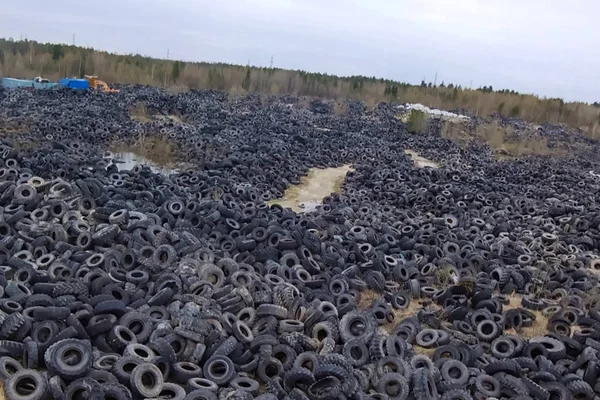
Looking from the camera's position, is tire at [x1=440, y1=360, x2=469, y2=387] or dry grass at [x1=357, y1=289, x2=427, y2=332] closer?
tire at [x1=440, y1=360, x2=469, y2=387]

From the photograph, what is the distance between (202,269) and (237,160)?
6.89 m

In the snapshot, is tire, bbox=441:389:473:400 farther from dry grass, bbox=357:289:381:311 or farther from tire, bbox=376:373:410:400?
dry grass, bbox=357:289:381:311

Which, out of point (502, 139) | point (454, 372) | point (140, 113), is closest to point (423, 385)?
point (454, 372)

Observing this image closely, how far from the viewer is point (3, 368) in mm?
3865

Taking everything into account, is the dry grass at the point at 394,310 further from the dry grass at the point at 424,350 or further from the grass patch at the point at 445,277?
the grass patch at the point at 445,277

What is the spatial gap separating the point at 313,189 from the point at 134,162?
4.67 metres

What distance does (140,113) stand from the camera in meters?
19.7

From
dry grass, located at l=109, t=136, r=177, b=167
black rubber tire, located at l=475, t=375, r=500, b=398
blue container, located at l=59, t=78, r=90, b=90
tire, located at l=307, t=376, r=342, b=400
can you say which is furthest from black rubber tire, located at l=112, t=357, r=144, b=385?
blue container, located at l=59, t=78, r=90, b=90

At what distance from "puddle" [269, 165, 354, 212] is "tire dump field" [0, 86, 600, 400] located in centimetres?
41

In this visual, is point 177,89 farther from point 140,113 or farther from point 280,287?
point 280,287

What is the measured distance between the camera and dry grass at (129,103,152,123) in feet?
62.9

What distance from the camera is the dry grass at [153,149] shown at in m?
13.6

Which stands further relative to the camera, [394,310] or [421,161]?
[421,161]

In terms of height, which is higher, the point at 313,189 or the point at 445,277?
the point at 313,189
